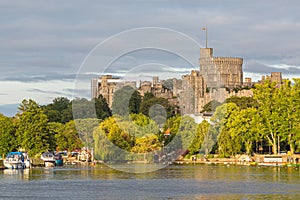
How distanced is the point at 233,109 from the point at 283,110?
12182 mm

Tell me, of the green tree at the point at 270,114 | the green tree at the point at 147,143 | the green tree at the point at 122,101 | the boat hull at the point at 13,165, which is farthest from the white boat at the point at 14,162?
the green tree at the point at 270,114

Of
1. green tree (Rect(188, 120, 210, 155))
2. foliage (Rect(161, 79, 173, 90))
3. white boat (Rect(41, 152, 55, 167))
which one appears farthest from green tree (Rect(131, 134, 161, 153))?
white boat (Rect(41, 152, 55, 167))

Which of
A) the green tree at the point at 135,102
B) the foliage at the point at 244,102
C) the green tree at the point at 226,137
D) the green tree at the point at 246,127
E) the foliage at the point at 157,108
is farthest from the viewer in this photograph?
the foliage at the point at 244,102

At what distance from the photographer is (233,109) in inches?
5295

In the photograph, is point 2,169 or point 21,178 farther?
point 2,169

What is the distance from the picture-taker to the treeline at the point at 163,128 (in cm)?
10706

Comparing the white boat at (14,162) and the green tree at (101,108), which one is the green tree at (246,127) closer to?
the green tree at (101,108)

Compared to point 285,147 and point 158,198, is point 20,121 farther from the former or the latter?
point 158,198

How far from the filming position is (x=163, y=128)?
106m

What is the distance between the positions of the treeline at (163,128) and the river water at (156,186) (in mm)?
15560

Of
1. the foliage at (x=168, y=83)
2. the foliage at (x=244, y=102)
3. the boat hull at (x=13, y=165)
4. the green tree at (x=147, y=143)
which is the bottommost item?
the boat hull at (x=13, y=165)

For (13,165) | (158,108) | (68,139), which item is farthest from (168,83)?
(68,139)

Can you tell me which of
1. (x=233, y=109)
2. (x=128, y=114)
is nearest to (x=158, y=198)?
(x=128, y=114)

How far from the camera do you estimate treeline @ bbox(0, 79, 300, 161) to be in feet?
351
